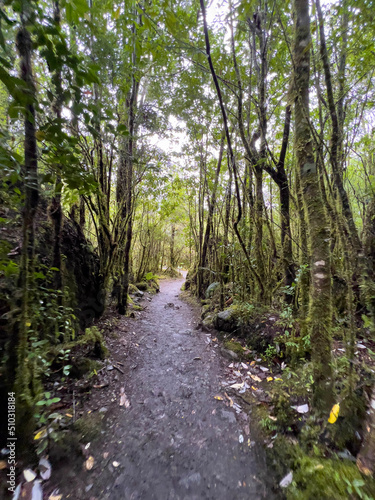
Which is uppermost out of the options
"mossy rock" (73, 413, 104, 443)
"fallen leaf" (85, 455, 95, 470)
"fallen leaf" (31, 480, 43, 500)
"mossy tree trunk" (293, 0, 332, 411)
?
"mossy tree trunk" (293, 0, 332, 411)

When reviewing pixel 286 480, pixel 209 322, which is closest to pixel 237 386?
pixel 286 480

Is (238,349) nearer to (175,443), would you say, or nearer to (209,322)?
(209,322)

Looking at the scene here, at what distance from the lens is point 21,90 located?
117cm

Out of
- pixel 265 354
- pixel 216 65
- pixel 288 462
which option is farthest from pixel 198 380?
pixel 216 65

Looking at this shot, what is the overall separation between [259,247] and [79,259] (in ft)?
13.8

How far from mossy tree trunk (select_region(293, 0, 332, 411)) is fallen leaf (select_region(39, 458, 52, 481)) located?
8.50 feet

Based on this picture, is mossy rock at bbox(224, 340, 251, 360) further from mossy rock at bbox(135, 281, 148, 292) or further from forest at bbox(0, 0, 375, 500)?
mossy rock at bbox(135, 281, 148, 292)

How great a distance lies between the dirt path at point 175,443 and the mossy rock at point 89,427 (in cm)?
10

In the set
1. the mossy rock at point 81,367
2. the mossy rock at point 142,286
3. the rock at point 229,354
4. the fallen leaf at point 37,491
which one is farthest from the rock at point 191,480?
the mossy rock at point 142,286

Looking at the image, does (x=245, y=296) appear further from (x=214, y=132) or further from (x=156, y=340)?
(x=214, y=132)

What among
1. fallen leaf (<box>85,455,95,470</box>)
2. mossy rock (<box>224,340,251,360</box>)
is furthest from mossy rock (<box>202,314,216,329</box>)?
fallen leaf (<box>85,455,95,470</box>)

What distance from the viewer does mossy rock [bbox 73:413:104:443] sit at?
2.28 m

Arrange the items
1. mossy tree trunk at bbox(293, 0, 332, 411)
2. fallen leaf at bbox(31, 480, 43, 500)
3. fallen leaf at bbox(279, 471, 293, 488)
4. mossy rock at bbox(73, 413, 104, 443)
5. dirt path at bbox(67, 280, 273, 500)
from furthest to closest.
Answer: mossy rock at bbox(73, 413, 104, 443) < mossy tree trunk at bbox(293, 0, 332, 411) < dirt path at bbox(67, 280, 273, 500) < fallen leaf at bbox(279, 471, 293, 488) < fallen leaf at bbox(31, 480, 43, 500)

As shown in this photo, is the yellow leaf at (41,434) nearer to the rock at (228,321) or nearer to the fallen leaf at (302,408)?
the fallen leaf at (302,408)
